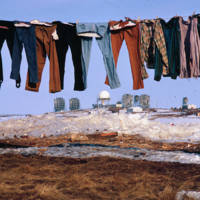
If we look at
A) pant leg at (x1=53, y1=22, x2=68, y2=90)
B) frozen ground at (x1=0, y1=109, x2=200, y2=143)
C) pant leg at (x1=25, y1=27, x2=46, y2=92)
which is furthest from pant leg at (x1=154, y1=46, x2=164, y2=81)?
pant leg at (x1=25, y1=27, x2=46, y2=92)

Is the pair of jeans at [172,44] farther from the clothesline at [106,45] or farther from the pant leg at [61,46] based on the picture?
the pant leg at [61,46]

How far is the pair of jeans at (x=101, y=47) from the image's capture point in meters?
6.69

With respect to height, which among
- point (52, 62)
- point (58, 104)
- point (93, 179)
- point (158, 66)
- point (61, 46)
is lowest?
point (93, 179)

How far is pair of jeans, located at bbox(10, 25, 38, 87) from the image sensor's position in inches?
261

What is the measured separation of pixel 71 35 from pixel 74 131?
433 cm

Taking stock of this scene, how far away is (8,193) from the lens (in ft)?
10.3

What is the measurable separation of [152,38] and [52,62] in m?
2.49

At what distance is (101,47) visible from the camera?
678cm

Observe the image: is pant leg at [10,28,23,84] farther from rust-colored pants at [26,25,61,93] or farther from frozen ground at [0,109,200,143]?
frozen ground at [0,109,200,143]

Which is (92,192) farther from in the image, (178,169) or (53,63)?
(53,63)

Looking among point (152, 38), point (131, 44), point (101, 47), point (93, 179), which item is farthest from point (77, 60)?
point (93, 179)

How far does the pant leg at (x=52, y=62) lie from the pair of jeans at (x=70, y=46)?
139 mm

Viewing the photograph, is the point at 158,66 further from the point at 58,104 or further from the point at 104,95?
the point at 58,104

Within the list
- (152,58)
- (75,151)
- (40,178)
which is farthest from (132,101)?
(40,178)
